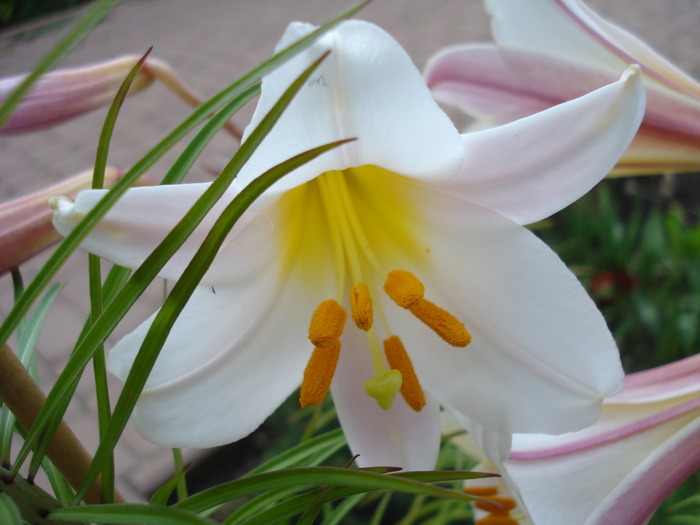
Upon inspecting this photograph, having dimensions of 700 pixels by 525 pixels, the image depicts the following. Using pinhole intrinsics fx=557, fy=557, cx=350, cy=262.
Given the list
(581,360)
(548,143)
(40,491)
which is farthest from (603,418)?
(40,491)

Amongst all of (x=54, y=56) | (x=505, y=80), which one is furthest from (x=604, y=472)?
(x=54, y=56)

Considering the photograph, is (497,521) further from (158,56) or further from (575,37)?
(158,56)

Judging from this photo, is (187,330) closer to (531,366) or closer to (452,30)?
(531,366)

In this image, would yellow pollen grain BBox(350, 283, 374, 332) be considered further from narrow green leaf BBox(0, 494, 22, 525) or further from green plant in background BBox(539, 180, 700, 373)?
green plant in background BBox(539, 180, 700, 373)

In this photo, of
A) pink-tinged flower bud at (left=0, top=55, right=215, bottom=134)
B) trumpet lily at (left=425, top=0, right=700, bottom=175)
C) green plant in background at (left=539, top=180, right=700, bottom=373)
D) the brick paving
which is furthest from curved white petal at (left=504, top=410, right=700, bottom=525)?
the brick paving

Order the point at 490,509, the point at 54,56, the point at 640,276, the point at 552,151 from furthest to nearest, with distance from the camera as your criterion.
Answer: the point at 640,276 < the point at 490,509 < the point at 552,151 < the point at 54,56

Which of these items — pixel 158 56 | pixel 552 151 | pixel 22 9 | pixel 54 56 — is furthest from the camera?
pixel 22 9

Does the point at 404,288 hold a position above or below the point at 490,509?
above
